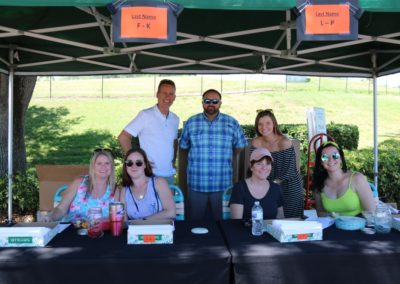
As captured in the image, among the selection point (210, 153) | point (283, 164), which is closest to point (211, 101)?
point (210, 153)

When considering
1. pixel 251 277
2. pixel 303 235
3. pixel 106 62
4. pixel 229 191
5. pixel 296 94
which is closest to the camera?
pixel 251 277

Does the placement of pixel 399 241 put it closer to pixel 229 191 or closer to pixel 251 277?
pixel 251 277

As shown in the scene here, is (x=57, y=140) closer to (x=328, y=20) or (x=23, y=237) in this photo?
(x=23, y=237)

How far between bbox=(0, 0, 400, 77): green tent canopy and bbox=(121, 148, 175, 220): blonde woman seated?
1.00 m

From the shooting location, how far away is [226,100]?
23812 millimetres

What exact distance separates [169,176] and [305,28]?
1957 millimetres

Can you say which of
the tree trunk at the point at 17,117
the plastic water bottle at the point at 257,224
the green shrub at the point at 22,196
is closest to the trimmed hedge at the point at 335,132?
Answer: the tree trunk at the point at 17,117

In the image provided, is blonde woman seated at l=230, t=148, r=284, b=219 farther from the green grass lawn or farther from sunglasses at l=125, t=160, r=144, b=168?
the green grass lawn

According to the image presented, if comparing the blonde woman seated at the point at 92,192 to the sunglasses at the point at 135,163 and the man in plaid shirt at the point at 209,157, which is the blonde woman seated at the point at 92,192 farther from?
the man in plaid shirt at the point at 209,157

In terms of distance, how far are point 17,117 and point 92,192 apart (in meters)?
4.06

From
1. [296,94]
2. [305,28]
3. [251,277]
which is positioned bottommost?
[251,277]

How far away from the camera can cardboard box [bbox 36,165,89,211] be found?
14.9ft

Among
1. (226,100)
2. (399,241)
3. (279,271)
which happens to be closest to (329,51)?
(399,241)

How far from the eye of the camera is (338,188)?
2.98 meters
